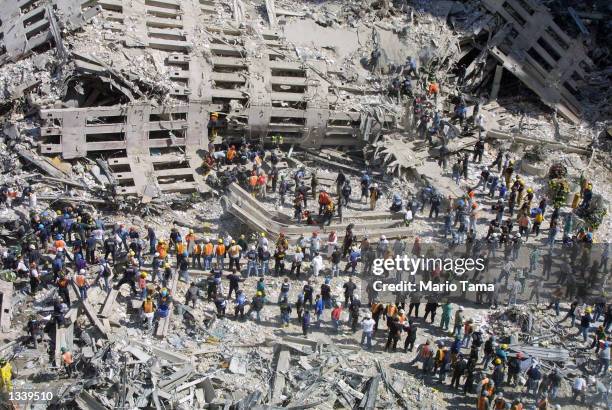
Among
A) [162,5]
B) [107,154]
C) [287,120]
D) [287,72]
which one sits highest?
[162,5]

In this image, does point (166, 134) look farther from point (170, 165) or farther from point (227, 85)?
point (227, 85)

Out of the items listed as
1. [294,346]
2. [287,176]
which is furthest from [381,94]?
[294,346]

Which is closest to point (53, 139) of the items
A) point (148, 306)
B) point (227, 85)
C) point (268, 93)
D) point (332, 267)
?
point (227, 85)

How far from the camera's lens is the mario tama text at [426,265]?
3300 cm

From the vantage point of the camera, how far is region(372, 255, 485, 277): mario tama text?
33000 mm

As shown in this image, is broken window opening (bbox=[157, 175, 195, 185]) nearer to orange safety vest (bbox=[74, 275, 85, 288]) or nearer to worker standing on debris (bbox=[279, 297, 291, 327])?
orange safety vest (bbox=[74, 275, 85, 288])

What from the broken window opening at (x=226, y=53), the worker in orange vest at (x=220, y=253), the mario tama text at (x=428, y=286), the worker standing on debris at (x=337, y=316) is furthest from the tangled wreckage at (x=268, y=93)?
the worker in orange vest at (x=220, y=253)

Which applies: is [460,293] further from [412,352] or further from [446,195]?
[446,195]

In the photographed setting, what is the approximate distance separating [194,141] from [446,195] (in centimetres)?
915

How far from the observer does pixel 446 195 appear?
37750mm

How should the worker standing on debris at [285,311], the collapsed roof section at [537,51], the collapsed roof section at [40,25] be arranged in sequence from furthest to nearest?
the collapsed roof section at [537,51]
the collapsed roof section at [40,25]
the worker standing on debris at [285,311]

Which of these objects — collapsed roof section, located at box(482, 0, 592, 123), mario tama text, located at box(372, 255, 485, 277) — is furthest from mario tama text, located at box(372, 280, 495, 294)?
collapsed roof section, located at box(482, 0, 592, 123)

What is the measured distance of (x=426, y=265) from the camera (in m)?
33.1

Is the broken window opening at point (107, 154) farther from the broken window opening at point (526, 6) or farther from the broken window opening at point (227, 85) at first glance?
the broken window opening at point (526, 6)
